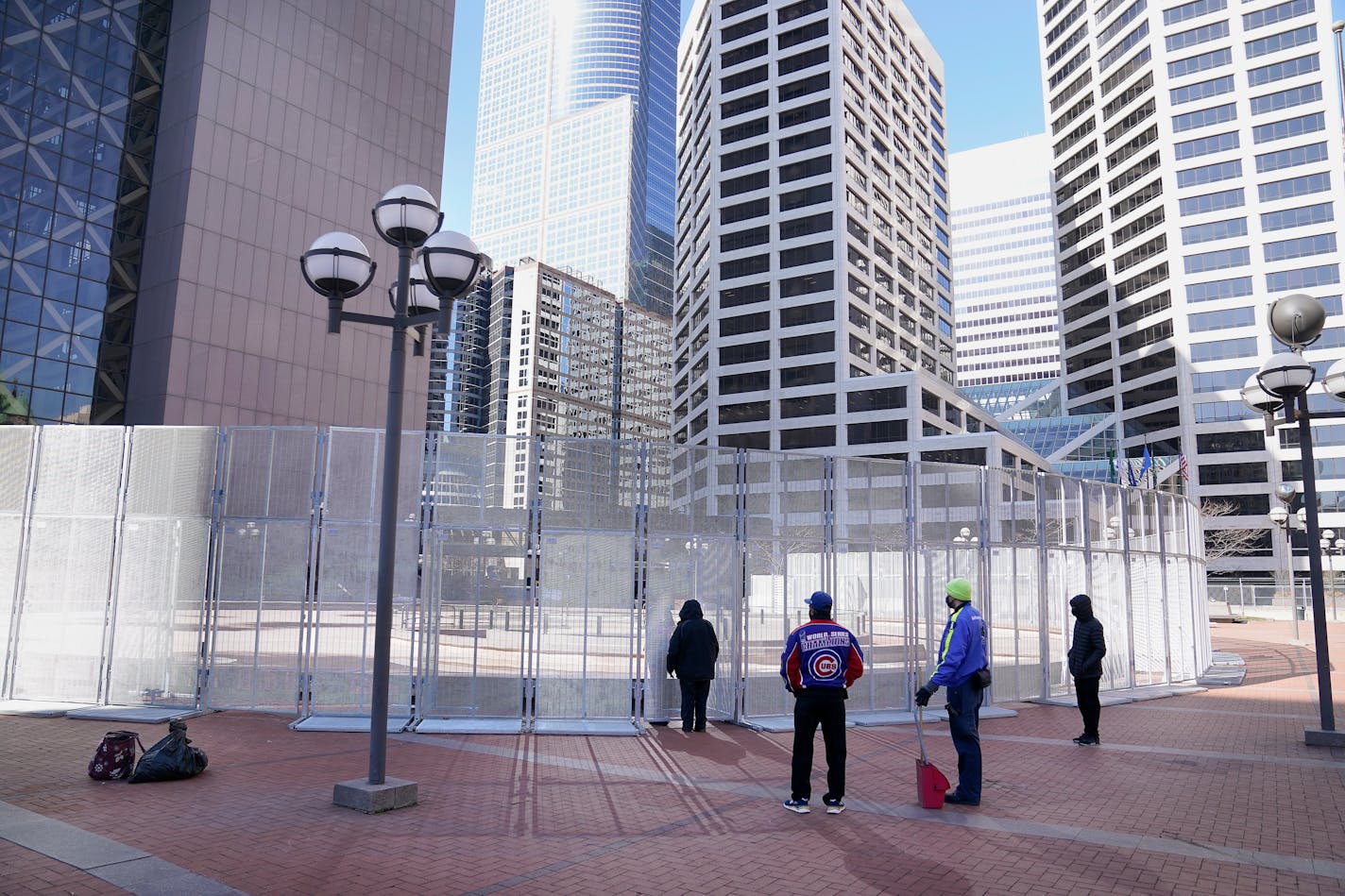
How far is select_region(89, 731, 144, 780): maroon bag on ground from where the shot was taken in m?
8.17

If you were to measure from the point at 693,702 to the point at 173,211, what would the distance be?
43.4 metres

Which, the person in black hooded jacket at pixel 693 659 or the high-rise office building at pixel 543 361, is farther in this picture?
the high-rise office building at pixel 543 361

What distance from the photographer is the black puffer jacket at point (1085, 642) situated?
11227mm

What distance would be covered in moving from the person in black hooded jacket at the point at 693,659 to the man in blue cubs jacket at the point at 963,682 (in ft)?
13.1

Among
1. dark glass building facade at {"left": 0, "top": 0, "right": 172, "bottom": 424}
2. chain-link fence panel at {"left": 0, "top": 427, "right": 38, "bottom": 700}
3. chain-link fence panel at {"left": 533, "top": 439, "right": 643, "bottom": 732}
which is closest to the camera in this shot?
chain-link fence panel at {"left": 533, "top": 439, "right": 643, "bottom": 732}

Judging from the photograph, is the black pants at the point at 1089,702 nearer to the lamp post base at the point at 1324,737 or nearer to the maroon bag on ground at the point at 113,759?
the lamp post base at the point at 1324,737

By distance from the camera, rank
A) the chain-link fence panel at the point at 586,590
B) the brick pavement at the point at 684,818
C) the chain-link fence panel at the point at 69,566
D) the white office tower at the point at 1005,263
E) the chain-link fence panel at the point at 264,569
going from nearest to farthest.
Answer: the brick pavement at the point at 684,818
the chain-link fence panel at the point at 586,590
the chain-link fence panel at the point at 264,569
the chain-link fence panel at the point at 69,566
the white office tower at the point at 1005,263

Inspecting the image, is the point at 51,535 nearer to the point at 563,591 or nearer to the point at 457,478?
the point at 457,478

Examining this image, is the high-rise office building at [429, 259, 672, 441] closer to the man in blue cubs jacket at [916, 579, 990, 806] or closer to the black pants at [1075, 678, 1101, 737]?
the black pants at [1075, 678, 1101, 737]

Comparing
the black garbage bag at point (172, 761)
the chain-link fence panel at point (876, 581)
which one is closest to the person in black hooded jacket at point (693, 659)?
the chain-link fence panel at point (876, 581)

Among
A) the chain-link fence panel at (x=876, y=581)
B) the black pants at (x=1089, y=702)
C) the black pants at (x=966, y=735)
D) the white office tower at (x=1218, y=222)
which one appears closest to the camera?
the black pants at (x=966, y=735)

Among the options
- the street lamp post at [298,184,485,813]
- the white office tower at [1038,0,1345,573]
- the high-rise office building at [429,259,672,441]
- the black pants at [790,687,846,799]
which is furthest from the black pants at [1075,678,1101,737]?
the high-rise office building at [429,259,672,441]

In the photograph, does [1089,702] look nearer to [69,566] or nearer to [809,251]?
[69,566]

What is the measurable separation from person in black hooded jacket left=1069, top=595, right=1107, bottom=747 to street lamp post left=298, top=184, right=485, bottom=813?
8.36 meters
